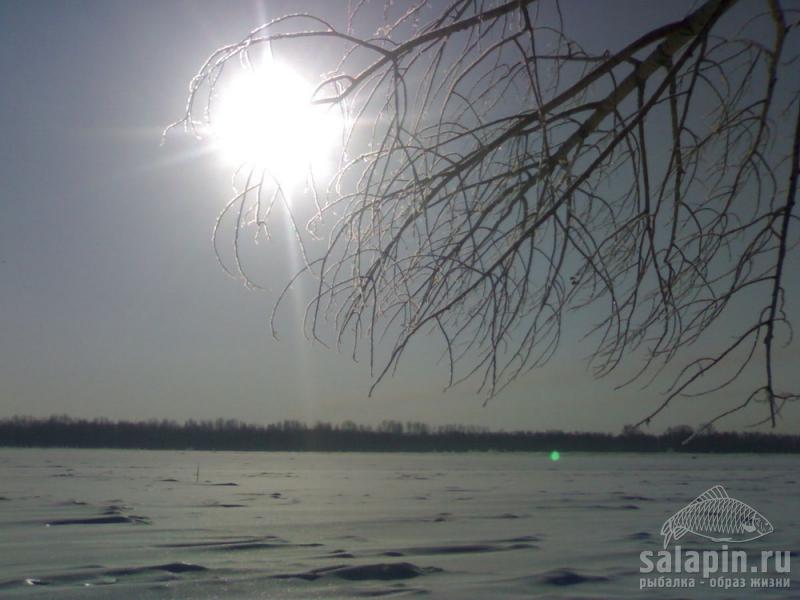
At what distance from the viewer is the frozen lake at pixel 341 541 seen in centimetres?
362

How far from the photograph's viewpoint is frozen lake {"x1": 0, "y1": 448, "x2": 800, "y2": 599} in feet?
11.9

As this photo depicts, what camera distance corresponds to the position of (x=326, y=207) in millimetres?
2705

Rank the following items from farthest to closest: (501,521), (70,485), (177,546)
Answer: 1. (70,485)
2. (501,521)
3. (177,546)

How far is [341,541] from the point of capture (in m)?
5.05

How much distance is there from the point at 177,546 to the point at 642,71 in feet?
12.2

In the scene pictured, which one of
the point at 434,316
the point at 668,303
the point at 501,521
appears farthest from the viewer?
the point at 501,521

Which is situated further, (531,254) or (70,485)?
(70,485)

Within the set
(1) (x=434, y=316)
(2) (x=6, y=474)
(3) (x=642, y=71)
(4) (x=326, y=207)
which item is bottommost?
(2) (x=6, y=474)

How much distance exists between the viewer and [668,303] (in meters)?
2.52

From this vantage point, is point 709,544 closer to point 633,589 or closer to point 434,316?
point 633,589

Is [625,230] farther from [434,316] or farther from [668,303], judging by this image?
[434,316]

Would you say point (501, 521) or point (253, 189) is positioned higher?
point (253, 189)

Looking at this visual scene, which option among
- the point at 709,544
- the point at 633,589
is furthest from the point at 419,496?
the point at 633,589

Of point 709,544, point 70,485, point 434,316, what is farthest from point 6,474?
point 434,316
